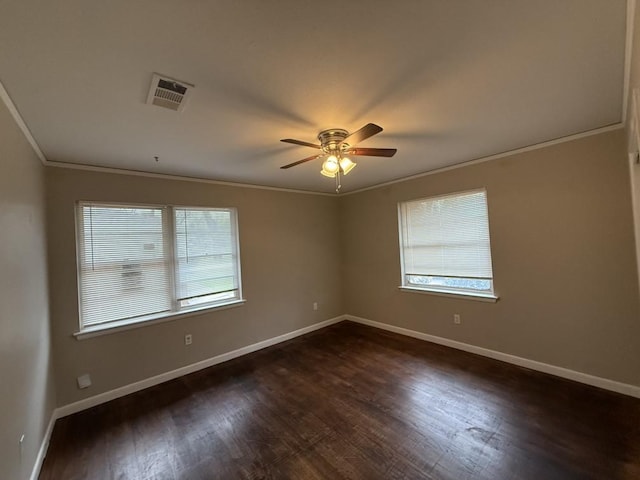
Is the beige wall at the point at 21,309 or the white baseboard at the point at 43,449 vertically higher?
the beige wall at the point at 21,309

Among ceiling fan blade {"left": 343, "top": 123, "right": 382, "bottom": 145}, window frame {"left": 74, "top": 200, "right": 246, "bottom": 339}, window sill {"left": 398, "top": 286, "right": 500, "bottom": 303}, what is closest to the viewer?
ceiling fan blade {"left": 343, "top": 123, "right": 382, "bottom": 145}

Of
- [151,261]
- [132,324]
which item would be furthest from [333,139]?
[132,324]

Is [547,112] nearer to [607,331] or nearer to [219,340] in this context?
[607,331]

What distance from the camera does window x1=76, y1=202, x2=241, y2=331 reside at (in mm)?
2775

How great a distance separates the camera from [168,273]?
3275 mm

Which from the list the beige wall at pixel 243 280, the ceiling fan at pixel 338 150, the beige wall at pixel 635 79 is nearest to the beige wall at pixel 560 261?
the beige wall at pixel 635 79

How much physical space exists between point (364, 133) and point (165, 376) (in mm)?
3352

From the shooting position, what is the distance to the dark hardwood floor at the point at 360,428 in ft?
5.88

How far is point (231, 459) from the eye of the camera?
192 centimetres

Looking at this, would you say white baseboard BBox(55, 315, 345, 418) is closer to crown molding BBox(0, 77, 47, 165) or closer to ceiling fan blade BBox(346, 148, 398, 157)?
crown molding BBox(0, 77, 47, 165)

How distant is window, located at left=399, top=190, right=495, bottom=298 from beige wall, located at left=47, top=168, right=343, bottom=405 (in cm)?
143

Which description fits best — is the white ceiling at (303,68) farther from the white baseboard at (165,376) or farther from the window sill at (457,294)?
the white baseboard at (165,376)

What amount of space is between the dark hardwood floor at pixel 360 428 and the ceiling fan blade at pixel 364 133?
2.19m

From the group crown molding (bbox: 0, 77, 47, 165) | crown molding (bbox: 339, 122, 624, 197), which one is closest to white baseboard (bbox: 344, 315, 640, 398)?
crown molding (bbox: 339, 122, 624, 197)
